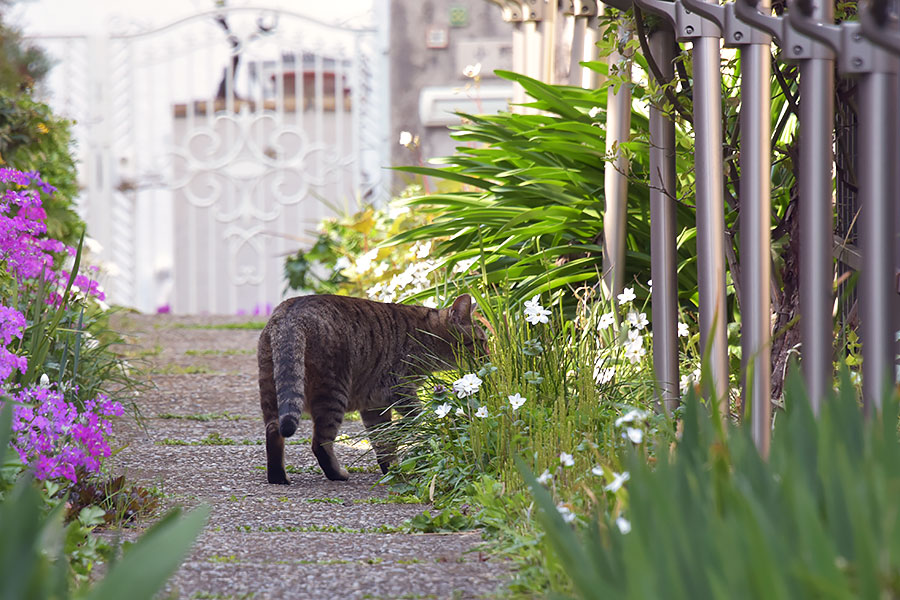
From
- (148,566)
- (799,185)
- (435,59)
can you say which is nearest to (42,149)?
(799,185)

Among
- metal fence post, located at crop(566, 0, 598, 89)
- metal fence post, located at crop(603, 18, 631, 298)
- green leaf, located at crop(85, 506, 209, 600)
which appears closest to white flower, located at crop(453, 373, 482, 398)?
metal fence post, located at crop(603, 18, 631, 298)

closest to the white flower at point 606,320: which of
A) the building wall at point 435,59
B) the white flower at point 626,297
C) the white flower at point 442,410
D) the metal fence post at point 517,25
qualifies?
the white flower at point 626,297

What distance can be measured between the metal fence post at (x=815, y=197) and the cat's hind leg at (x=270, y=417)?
1.32 metres

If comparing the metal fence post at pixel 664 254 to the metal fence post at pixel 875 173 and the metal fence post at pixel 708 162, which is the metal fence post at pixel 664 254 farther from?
the metal fence post at pixel 875 173

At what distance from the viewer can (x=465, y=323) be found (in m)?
3.25

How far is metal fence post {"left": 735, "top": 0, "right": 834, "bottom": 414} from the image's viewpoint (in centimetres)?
198

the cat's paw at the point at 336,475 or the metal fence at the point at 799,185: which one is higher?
the metal fence at the point at 799,185

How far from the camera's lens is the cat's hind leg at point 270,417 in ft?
9.11

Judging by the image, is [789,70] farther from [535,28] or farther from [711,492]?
[535,28]

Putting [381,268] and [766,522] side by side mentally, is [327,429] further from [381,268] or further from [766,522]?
[381,268]

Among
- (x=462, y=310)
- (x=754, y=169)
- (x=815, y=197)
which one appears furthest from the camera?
(x=462, y=310)

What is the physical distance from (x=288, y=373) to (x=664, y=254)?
0.98 meters

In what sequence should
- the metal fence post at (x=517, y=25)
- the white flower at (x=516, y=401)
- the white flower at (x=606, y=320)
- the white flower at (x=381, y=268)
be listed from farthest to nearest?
the metal fence post at (x=517, y=25) < the white flower at (x=381, y=268) < the white flower at (x=606, y=320) < the white flower at (x=516, y=401)

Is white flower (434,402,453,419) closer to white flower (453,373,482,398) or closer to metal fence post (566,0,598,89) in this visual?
white flower (453,373,482,398)
